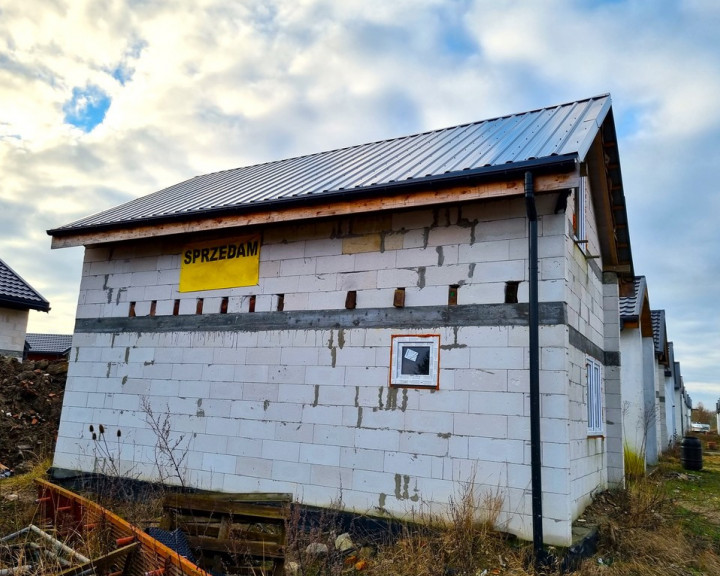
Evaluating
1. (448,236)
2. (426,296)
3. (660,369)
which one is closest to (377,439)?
(426,296)

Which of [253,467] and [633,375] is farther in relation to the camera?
[633,375]

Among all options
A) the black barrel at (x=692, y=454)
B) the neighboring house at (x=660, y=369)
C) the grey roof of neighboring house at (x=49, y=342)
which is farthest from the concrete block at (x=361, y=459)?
the grey roof of neighboring house at (x=49, y=342)

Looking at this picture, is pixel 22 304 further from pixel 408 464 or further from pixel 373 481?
pixel 408 464

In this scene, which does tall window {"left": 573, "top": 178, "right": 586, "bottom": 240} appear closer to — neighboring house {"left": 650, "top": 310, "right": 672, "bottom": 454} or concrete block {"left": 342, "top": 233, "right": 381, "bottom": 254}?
concrete block {"left": 342, "top": 233, "right": 381, "bottom": 254}

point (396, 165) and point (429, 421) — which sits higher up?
point (396, 165)

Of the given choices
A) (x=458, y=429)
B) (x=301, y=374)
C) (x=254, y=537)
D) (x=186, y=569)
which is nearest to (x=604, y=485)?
(x=458, y=429)

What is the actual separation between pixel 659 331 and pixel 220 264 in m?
18.9

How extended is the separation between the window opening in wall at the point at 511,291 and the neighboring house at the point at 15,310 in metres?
14.4

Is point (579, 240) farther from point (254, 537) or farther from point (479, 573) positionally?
point (254, 537)

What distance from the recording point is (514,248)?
745 centimetres

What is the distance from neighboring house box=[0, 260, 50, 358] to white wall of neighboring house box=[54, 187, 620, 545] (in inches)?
281

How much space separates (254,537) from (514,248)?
4.73 metres

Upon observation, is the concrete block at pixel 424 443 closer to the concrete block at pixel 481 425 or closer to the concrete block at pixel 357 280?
the concrete block at pixel 481 425

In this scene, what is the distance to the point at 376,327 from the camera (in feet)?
26.6
